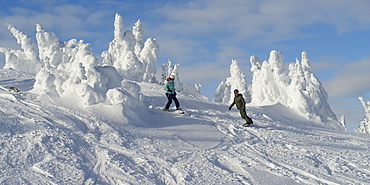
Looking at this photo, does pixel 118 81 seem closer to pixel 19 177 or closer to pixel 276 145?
pixel 276 145

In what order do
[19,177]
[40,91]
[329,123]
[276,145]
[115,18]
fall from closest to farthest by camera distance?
[19,177], [276,145], [40,91], [329,123], [115,18]

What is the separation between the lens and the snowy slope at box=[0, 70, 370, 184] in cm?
580

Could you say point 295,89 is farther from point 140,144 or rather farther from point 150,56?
point 140,144

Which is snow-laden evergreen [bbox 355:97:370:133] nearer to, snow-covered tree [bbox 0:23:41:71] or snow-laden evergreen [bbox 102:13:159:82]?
snow-laden evergreen [bbox 102:13:159:82]

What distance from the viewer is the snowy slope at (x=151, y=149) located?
5.80 m

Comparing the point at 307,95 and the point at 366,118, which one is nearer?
the point at 307,95

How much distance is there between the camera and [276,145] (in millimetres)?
8930

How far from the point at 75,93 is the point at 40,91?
1757 mm

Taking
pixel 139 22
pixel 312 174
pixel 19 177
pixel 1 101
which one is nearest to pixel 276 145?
pixel 312 174

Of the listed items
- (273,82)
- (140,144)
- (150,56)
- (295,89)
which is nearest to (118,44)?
(150,56)

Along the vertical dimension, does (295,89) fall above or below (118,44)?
below

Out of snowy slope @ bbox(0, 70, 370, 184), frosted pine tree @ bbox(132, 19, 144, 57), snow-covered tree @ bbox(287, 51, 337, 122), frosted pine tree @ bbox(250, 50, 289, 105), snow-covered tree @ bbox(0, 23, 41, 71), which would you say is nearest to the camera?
snowy slope @ bbox(0, 70, 370, 184)

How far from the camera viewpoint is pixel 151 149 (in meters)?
7.37

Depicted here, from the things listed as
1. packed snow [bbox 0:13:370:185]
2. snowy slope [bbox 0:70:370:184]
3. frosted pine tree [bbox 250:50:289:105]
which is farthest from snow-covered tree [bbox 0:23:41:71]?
snowy slope [bbox 0:70:370:184]
